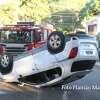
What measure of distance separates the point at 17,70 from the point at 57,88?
135cm

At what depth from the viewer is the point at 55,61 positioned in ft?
43.7

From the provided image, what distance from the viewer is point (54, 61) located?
1334 cm

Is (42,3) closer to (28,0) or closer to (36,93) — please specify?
(28,0)

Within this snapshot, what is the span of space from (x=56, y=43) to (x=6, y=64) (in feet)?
6.90

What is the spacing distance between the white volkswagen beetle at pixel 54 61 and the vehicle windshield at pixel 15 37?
4.42 m

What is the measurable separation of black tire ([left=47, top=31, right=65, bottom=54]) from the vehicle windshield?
18.3 feet

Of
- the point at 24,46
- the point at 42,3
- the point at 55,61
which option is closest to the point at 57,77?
the point at 55,61

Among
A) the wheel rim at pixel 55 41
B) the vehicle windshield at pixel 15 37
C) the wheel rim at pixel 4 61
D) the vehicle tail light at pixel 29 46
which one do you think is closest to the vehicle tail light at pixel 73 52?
the wheel rim at pixel 55 41

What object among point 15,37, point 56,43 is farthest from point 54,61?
point 15,37

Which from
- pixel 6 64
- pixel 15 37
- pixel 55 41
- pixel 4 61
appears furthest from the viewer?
pixel 15 37

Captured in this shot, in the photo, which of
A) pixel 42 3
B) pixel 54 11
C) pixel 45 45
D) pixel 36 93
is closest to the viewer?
pixel 36 93

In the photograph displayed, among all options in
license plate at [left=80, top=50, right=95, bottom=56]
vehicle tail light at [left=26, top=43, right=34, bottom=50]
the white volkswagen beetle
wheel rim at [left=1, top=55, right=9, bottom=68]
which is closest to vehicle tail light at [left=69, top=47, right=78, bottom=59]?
the white volkswagen beetle

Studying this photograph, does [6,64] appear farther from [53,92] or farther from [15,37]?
[15,37]

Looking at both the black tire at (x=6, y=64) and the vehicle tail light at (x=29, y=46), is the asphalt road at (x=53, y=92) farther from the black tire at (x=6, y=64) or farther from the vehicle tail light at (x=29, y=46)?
the vehicle tail light at (x=29, y=46)
